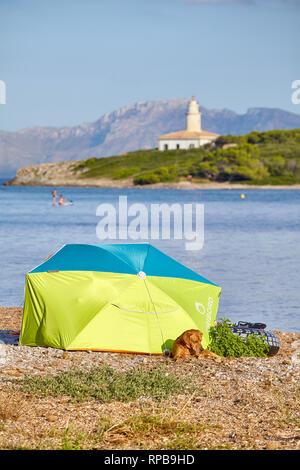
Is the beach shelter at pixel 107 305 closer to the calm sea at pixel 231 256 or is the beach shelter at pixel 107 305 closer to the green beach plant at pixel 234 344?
the green beach plant at pixel 234 344

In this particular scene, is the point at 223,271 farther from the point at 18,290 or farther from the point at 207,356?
the point at 207,356

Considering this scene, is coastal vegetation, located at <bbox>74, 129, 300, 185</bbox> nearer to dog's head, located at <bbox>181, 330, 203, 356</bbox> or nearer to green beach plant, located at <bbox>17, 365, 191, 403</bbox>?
dog's head, located at <bbox>181, 330, 203, 356</bbox>

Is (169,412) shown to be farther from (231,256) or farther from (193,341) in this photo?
(231,256)

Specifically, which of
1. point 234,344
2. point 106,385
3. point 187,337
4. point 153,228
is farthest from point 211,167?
point 106,385

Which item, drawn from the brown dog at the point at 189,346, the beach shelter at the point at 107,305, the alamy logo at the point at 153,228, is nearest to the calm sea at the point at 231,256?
the alamy logo at the point at 153,228

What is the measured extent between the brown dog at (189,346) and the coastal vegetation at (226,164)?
14100cm

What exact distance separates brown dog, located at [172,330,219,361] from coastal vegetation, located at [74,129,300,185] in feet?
463

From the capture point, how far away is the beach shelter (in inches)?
412

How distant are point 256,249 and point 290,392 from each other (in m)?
27.2

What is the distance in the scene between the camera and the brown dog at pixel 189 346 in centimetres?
997

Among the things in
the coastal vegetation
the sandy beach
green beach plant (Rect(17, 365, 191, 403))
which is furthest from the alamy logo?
the coastal vegetation

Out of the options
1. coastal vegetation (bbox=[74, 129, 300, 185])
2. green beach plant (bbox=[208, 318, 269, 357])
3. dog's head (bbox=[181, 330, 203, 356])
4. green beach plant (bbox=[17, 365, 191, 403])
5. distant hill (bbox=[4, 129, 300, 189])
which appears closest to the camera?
green beach plant (bbox=[17, 365, 191, 403])

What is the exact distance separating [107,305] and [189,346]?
1.35 metres

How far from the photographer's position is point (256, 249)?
35250mm
